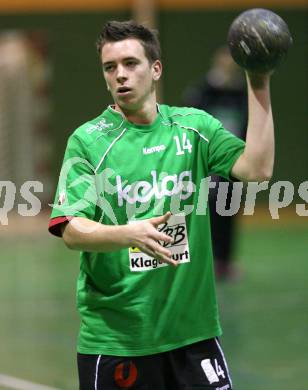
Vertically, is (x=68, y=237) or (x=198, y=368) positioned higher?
(x=68, y=237)

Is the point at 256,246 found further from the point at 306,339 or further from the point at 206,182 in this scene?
the point at 206,182

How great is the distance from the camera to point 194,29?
17.0m

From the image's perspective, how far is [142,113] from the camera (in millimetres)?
4105

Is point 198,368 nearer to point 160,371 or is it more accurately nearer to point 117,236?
point 160,371

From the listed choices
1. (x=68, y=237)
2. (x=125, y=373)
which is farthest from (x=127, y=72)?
(x=125, y=373)

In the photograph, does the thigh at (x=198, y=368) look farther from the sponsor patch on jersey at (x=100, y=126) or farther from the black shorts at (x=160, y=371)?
the sponsor patch on jersey at (x=100, y=126)

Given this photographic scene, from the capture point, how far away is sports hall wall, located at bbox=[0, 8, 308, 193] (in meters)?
16.6

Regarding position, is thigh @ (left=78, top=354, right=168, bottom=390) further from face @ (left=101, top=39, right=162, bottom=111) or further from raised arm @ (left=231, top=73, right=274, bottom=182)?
face @ (left=101, top=39, right=162, bottom=111)

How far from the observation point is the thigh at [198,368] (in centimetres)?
401

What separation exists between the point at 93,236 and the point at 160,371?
669 mm

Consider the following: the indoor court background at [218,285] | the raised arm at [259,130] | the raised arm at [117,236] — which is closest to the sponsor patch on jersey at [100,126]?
the raised arm at [117,236]

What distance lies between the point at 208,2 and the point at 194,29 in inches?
19.4

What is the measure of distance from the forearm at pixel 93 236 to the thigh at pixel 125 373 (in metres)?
0.51

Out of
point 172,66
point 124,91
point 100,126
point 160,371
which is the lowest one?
point 160,371
